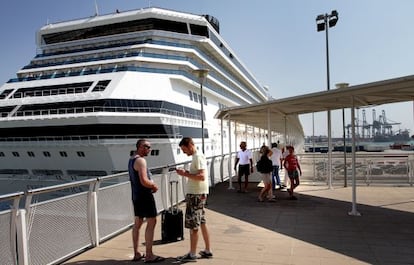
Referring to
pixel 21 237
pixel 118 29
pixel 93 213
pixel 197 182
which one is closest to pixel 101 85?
pixel 118 29

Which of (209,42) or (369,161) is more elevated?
(209,42)

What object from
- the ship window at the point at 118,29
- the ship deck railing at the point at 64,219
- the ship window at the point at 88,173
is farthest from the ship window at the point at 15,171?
the ship deck railing at the point at 64,219

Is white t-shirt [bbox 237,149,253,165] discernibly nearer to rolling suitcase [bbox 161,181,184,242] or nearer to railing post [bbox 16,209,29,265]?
rolling suitcase [bbox 161,181,184,242]

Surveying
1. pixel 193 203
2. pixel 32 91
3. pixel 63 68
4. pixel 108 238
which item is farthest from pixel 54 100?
pixel 193 203

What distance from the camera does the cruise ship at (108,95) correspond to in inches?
700

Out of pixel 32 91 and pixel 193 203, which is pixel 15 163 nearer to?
pixel 32 91

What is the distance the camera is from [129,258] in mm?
5070

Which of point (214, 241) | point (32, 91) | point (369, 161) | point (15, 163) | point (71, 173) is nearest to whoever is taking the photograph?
point (214, 241)

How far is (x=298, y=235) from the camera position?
625 centimetres

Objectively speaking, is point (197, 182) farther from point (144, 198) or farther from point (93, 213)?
point (93, 213)

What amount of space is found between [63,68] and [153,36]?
6401 millimetres

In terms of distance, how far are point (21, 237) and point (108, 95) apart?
1529 centimetres

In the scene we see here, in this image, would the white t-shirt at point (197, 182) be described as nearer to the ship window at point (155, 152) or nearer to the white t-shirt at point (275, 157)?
the white t-shirt at point (275, 157)

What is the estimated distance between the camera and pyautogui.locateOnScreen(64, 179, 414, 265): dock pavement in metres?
5.06
